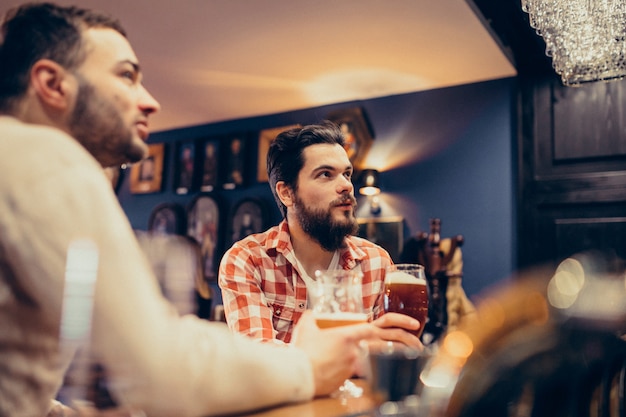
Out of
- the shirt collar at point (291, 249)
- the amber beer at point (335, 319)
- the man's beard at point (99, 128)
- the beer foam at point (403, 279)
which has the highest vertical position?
the man's beard at point (99, 128)

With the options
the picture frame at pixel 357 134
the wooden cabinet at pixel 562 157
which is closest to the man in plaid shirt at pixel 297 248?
the wooden cabinet at pixel 562 157

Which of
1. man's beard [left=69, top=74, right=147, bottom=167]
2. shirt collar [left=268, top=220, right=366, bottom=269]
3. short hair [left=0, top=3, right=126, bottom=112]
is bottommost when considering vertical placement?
shirt collar [left=268, top=220, right=366, bottom=269]

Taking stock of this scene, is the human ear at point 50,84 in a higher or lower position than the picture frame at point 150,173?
lower

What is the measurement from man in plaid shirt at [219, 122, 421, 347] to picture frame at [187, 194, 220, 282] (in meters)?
3.38

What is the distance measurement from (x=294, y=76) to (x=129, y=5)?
1.55m

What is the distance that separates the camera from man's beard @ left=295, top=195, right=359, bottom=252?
2.28 metres

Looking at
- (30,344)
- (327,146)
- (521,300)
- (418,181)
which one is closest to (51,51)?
(30,344)

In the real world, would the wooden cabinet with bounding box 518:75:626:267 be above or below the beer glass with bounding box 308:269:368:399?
above

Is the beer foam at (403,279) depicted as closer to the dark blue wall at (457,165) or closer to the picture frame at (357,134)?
the dark blue wall at (457,165)

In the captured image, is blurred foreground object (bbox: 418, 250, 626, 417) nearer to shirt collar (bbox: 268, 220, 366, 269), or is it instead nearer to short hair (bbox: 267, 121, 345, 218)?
shirt collar (bbox: 268, 220, 366, 269)

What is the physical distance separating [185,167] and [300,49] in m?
2.55

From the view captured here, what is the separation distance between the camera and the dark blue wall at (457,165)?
4.52 metres

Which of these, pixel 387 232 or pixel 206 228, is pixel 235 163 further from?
pixel 387 232

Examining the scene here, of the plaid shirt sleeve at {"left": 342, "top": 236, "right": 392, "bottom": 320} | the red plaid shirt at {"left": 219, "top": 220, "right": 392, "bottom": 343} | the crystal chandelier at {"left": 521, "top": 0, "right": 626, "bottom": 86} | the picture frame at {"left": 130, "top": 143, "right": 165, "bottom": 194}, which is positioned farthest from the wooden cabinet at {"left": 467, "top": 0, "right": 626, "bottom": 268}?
the picture frame at {"left": 130, "top": 143, "right": 165, "bottom": 194}
